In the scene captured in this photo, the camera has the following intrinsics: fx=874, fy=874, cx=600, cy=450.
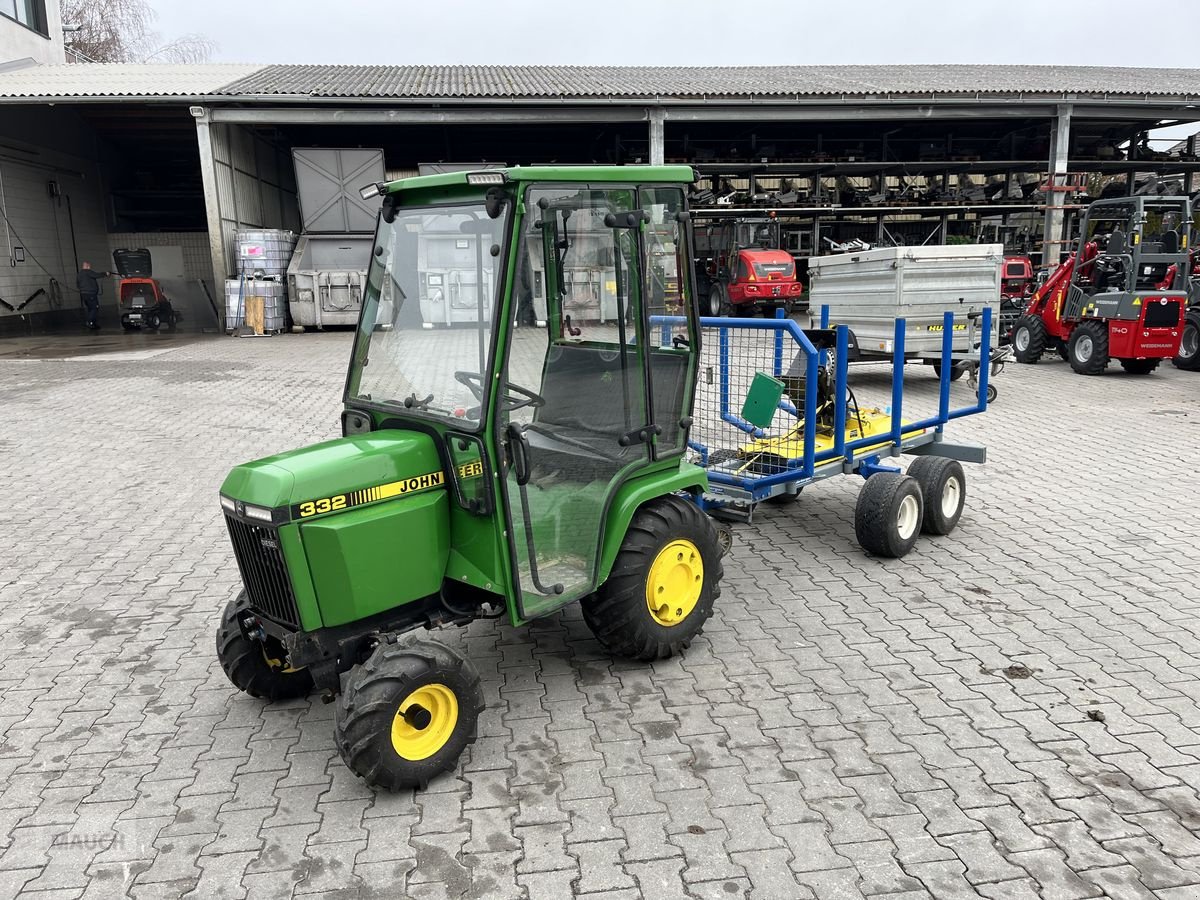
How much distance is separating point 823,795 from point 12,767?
301 centimetres

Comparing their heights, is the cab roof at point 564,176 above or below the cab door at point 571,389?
above

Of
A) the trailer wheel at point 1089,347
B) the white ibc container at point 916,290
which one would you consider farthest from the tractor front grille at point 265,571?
the trailer wheel at point 1089,347

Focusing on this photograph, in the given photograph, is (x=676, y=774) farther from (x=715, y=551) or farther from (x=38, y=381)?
(x=38, y=381)

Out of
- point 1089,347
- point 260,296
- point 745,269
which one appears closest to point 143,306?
point 260,296

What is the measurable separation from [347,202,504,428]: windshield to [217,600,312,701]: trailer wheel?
1038mm

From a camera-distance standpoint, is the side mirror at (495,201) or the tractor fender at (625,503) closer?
the side mirror at (495,201)

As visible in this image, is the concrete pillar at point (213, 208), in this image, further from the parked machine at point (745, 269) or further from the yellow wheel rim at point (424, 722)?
the yellow wheel rim at point (424, 722)

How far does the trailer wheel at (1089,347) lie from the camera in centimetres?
1227

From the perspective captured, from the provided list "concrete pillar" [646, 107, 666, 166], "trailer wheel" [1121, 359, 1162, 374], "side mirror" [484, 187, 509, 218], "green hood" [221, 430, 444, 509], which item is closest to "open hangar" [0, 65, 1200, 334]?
"concrete pillar" [646, 107, 666, 166]

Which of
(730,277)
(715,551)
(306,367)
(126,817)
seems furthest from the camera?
(730,277)

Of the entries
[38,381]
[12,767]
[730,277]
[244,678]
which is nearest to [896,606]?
[244,678]

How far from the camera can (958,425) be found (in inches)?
363

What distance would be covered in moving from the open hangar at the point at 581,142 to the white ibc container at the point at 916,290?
9.97 metres

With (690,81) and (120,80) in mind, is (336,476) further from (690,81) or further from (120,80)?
(120,80)
